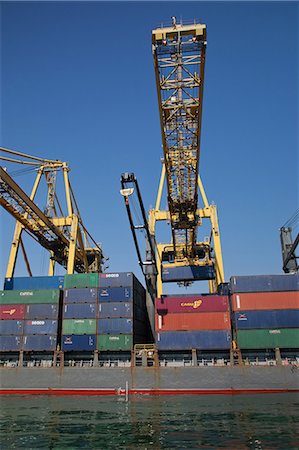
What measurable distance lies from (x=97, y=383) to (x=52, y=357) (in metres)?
6.43

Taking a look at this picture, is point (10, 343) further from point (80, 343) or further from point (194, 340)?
point (194, 340)

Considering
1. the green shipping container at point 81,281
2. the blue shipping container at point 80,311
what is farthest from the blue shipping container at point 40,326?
the green shipping container at point 81,281

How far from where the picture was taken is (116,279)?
41.4 metres

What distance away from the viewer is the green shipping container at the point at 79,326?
39.1 metres

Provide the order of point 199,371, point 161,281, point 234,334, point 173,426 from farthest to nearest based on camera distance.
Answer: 1. point 161,281
2. point 234,334
3. point 199,371
4. point 173,426

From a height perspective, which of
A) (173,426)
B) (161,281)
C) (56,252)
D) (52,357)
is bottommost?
(173,426)

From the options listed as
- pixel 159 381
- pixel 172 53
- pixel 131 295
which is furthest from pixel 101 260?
pixel 172 53

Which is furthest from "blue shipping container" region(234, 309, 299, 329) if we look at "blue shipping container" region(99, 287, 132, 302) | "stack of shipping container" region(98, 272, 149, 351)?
"blue shipping container" region(99, 287, 132, 302)

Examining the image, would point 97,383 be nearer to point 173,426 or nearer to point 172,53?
point 173,426

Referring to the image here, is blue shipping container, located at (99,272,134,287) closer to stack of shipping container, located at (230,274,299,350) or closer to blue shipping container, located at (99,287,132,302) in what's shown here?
blue shipping container, located at (99,287,132,302)

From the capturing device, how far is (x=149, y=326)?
157 feet

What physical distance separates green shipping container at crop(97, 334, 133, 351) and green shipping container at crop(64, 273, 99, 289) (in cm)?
612

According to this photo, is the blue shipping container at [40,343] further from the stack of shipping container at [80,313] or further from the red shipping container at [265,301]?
the red shipping container at [265,301]

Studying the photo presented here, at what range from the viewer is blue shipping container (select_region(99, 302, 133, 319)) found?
39.2 meters
